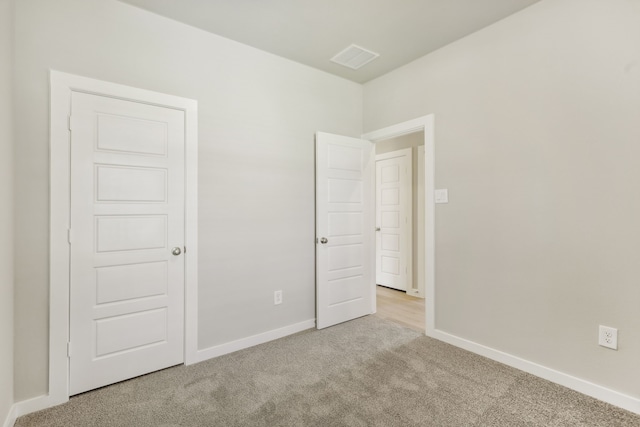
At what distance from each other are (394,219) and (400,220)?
121mm

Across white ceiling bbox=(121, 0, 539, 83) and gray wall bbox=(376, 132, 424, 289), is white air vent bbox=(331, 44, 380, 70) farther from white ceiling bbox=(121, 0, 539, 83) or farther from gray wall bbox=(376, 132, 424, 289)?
gray wall bbox=(376, 132, 424, 289)

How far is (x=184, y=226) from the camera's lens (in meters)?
2.41

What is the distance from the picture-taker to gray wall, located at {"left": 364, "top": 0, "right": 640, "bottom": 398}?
188 cm

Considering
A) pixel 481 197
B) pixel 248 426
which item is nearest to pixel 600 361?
pixel 481 197

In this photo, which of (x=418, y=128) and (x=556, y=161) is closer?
(x=556, y=161)

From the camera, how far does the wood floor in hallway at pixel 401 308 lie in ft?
11.0

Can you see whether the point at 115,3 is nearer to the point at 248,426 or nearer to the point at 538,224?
the point at 248,426

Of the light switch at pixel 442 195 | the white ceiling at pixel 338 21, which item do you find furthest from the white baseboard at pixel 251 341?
the white ceiling at pixel 338 21

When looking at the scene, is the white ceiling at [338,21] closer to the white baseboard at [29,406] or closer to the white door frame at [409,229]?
the white door frame at [409,229]

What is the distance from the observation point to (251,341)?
2758mm

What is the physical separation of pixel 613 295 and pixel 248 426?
2380 mm

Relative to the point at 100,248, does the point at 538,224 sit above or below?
above

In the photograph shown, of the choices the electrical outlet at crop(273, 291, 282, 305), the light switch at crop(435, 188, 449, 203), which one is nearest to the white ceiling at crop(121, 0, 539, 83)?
the light switch at crop(435, 188, 449, 203)

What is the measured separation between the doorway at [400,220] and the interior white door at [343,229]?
91cm
